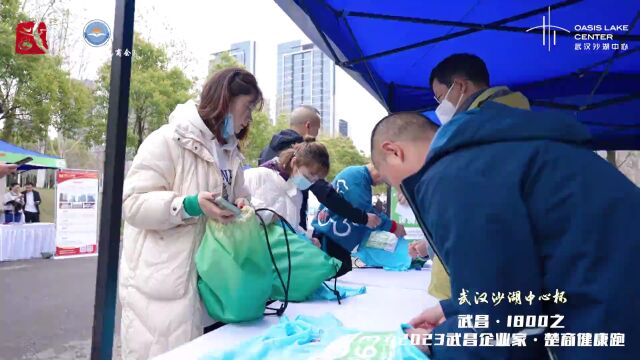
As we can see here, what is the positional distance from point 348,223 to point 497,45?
46.4 inches

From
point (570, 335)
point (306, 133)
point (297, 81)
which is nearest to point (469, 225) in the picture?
point (570, 335)

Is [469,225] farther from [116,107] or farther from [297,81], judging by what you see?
[297,81]

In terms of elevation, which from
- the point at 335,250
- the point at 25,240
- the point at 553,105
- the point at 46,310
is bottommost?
the point at 46,310

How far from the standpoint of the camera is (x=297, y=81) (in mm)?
33094

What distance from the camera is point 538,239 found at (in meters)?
0.56

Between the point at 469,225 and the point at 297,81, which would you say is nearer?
the point at 469,225

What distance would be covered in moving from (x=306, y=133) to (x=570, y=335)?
1.98m

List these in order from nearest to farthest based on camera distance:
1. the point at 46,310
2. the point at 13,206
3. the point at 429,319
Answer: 1. the point at 429,319
2. the point at 46,310
3. the point at 13,206

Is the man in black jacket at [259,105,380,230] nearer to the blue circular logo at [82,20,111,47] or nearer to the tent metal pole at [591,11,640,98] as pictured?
the blue circular logo at [82,20,111,47]

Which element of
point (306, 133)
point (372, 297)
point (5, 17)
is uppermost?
point (5, 17)

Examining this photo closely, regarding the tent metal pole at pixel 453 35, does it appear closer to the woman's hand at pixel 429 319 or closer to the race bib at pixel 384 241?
the race bib at pixel 384 241

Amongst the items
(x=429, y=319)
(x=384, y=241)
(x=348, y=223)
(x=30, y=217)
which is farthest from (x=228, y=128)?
(x=30, y=217)

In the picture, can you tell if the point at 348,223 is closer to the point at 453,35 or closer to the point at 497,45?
the point at 453,35

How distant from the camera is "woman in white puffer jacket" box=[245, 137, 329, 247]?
6.21 feet
